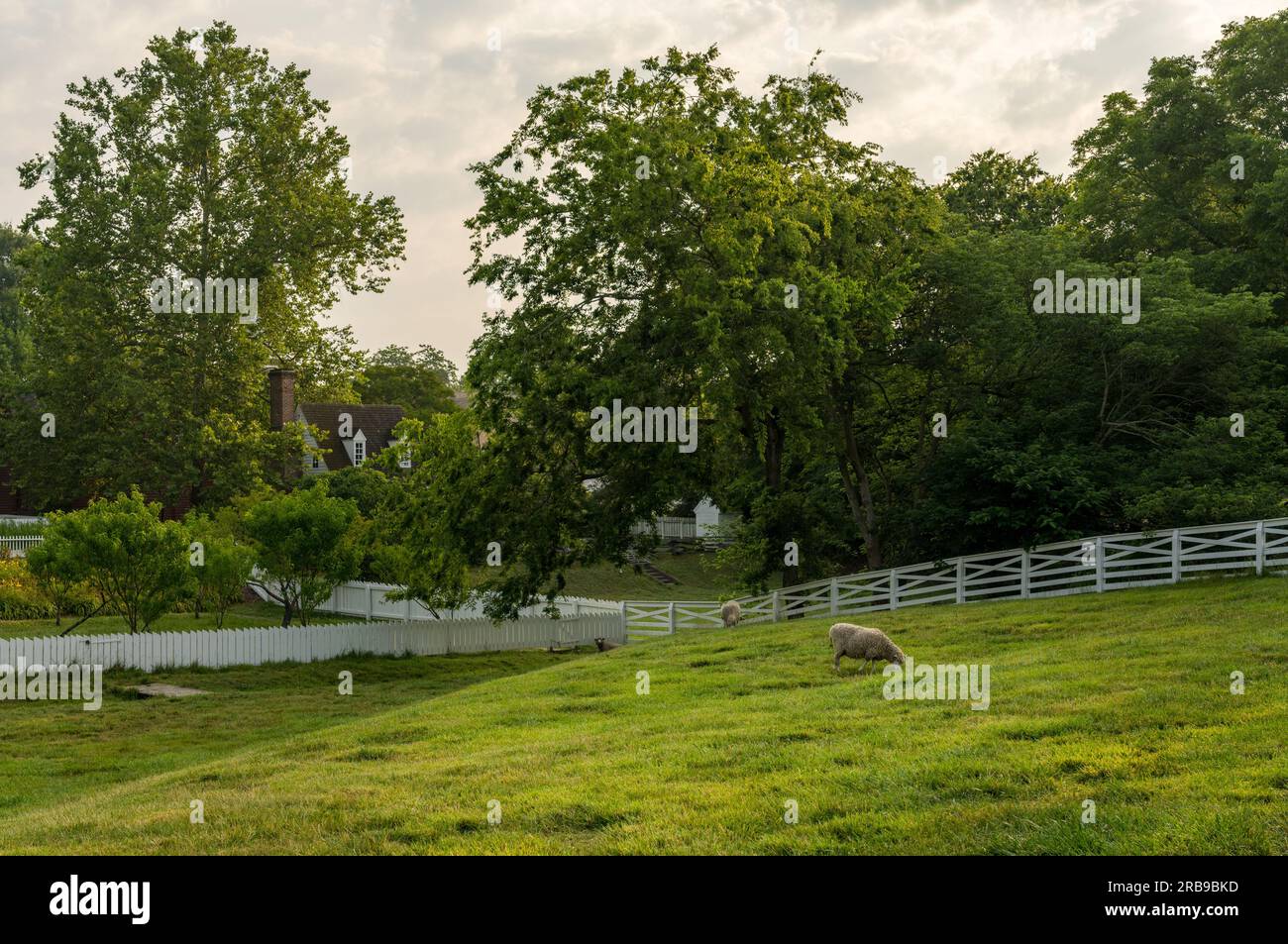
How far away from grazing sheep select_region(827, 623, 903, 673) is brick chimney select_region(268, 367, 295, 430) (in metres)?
37.4

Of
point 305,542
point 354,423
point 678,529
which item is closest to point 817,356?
point 305,542

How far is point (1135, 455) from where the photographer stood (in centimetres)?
2928

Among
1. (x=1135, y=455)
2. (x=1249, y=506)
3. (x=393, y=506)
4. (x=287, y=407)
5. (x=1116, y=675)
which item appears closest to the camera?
(x=1116, y=675)

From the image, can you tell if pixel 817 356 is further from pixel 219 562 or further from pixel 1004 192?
pixel 1004 192

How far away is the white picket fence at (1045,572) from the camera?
83.0 feet

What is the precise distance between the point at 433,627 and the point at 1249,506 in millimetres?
20131

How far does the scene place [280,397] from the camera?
168ft

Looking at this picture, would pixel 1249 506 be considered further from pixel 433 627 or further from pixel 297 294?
pixel 297 294

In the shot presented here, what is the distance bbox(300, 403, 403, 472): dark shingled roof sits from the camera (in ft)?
220

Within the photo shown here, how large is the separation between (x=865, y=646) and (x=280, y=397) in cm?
3848

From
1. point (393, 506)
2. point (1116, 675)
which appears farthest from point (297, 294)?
point (1116, 675)

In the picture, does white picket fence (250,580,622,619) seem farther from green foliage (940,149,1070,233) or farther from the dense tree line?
green foliage (940,149,1070,233)
